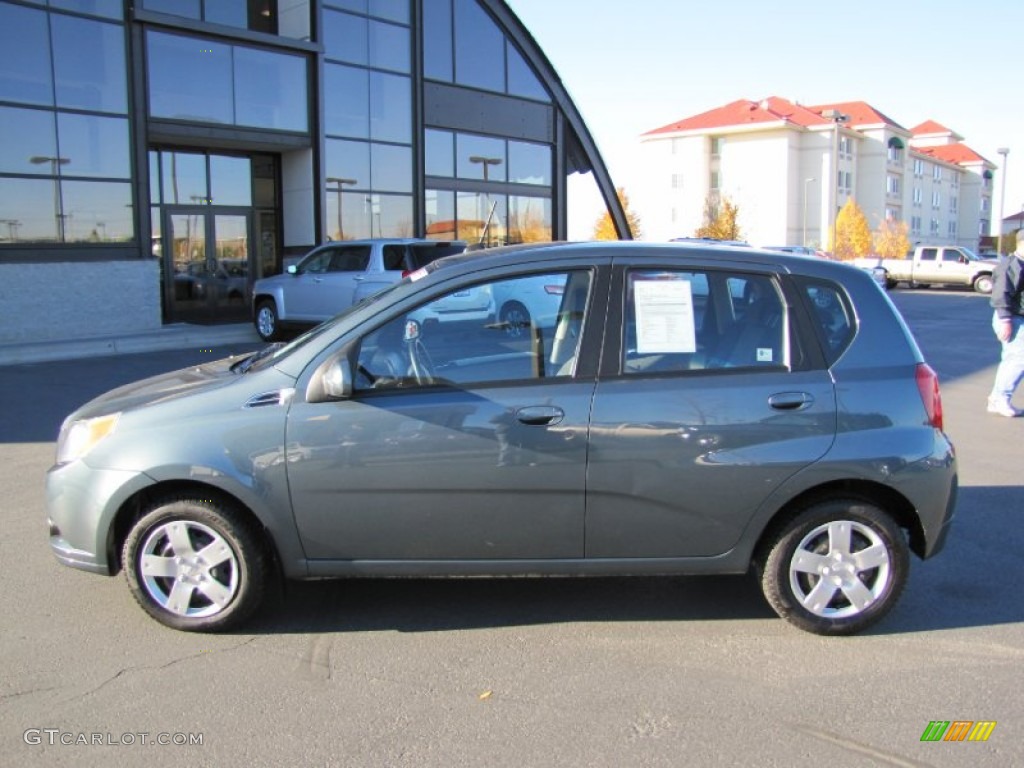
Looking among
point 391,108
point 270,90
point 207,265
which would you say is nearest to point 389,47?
point 391,108

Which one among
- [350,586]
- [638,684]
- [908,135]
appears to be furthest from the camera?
[908,135]

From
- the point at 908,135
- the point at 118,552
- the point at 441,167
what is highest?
the point at 908,135

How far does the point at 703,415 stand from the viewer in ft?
13.0

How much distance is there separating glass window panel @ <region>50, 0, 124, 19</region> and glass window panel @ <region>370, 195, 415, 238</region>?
6390 mm

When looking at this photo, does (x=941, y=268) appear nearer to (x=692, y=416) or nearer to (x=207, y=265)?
(x=207, y=265)

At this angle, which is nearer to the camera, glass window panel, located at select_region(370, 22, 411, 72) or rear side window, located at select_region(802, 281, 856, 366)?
rear side window, located at select_region(802, 281, 856, 366)

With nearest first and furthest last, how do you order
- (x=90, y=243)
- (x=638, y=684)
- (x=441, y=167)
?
(x=638, y=684) → (x=90, y=243) → (x=441, y=167)

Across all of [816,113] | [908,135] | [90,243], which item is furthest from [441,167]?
[908,135]

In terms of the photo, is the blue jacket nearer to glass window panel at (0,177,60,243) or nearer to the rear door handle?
the rear door handle

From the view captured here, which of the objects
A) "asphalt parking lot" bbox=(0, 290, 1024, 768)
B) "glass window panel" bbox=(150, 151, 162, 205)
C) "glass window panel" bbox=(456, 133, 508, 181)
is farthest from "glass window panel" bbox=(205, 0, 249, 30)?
"asphalt parking lot" bbox=(0, 290, 1024, 768)

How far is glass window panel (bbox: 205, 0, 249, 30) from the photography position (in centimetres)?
1769

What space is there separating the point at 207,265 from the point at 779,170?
220ft

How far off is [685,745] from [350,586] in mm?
2114

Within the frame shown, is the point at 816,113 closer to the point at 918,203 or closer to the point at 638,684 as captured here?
the point at 918,203
